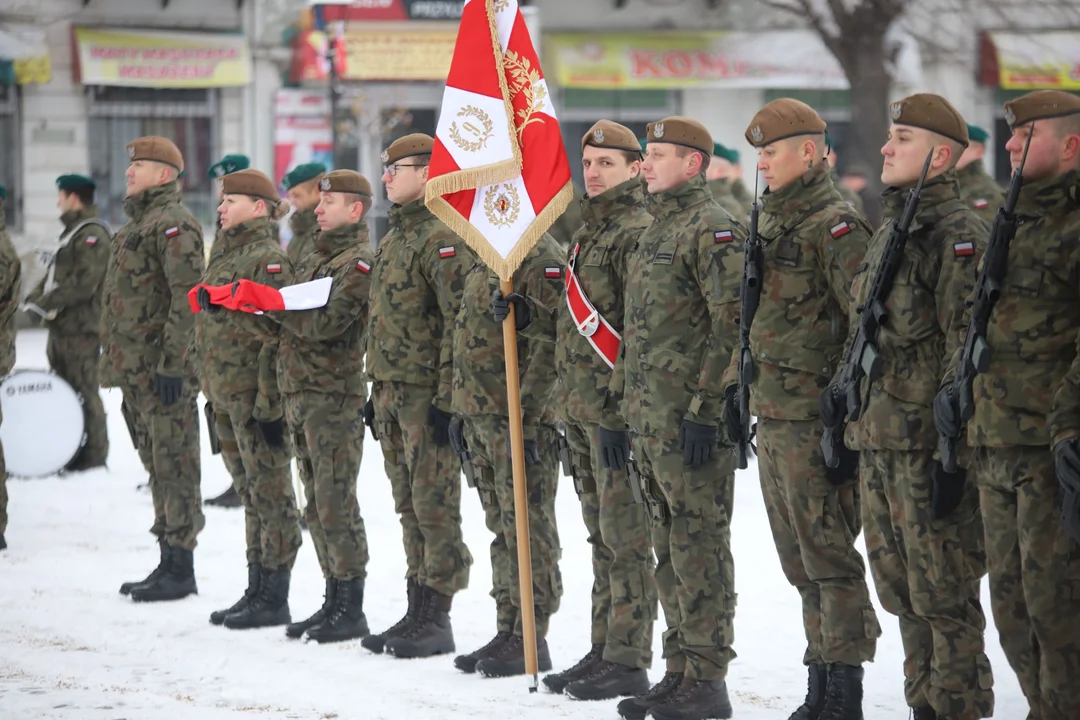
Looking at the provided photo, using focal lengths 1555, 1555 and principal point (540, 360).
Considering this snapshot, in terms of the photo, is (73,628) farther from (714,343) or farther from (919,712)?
(919,712)

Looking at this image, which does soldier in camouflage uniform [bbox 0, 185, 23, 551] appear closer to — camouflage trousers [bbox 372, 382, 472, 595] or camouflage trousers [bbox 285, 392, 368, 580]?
camouflage trousers [bbox 285, 392, 368, 580]

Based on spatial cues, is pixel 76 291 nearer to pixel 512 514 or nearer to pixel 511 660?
pixel 512 514

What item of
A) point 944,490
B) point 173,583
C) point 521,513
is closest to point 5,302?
point 173,583


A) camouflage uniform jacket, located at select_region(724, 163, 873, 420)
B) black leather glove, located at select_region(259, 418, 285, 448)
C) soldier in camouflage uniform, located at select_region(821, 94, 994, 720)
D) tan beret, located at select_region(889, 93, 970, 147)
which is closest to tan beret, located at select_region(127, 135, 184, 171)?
black leather glove, located at select_region(259, 418, 285, 448)

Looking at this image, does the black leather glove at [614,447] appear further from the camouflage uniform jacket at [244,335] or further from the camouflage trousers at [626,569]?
the camouflage uniform jacket at [244,335]

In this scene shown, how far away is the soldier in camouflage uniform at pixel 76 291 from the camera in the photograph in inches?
442

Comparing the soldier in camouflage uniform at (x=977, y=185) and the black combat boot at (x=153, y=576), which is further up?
the soldier in camouflage uniform at (x=977, y=185)

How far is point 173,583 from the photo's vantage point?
8.31 meters

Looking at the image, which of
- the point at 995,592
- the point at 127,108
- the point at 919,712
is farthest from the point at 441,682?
the point at 127,108

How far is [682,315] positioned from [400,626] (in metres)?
2.25

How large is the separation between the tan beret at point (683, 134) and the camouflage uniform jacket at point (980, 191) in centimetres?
342

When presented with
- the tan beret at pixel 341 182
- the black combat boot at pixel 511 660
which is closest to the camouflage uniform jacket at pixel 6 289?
the tan beret at pixel 341 182

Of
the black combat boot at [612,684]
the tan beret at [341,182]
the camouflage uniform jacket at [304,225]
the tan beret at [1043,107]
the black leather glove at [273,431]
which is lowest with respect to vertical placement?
the black combat boot at [612,684]

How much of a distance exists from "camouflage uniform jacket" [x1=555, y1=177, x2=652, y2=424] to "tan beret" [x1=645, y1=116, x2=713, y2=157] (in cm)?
35
